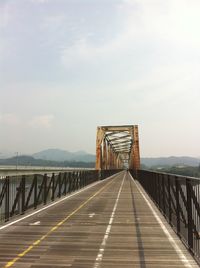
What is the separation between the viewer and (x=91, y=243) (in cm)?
852

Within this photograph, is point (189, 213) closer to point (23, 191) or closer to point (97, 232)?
point (97, 232)

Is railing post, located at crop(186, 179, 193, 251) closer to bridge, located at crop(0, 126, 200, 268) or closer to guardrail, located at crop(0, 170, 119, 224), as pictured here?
bridge, located at crop(0, 126, 200, 268)

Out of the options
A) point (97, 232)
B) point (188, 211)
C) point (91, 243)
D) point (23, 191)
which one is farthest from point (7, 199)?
point (188, 211)

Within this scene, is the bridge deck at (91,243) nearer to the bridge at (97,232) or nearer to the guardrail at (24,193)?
the bridge at (97,232)

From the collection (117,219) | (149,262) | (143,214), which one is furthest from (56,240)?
(143,214)

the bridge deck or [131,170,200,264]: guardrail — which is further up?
[131,170,200,264]: guardrail

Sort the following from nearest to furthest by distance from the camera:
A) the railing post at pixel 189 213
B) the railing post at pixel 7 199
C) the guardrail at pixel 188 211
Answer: the guardrail at pixel 188 211, the railing post at pixel 189 213, the railing post at pixel 7 199

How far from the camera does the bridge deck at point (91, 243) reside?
22.7 feet

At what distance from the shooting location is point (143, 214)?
1352 cm

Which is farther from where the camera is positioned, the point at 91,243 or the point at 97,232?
the point at 97,232

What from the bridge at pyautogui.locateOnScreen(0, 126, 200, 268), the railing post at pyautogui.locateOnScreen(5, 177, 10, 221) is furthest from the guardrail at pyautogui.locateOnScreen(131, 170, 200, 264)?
the railing post at pyautogui.locateOnScreen(5, 177, 10, 221)

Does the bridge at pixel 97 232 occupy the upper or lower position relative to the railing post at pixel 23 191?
lower

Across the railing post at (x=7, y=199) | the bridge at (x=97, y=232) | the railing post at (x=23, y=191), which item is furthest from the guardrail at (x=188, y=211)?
the railing post at (x=23, y=191)

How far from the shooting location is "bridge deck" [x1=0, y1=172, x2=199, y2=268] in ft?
22.7
